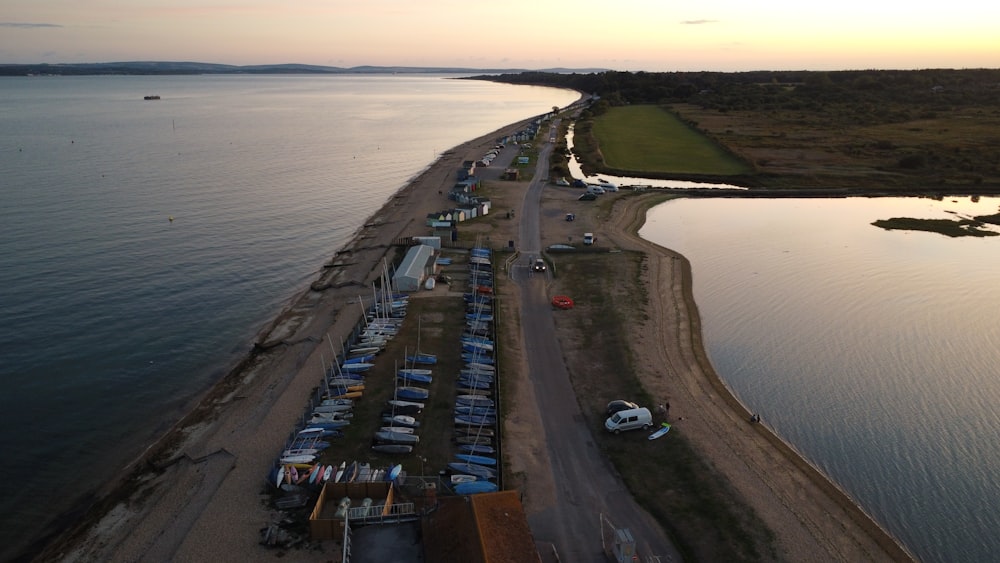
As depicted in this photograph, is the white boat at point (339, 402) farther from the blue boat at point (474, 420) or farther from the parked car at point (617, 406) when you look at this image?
the parked car at point (617, 406)

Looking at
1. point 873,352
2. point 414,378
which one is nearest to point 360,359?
point 414,378

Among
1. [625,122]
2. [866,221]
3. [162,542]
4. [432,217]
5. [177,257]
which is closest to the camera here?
[162,542]

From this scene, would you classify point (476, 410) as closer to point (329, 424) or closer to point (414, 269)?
point (329, 424)

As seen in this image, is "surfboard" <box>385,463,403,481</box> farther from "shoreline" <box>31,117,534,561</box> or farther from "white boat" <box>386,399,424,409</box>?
"white boat" <box>386,399,424,409</box>

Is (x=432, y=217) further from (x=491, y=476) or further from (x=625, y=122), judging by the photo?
(x=625, y=122)

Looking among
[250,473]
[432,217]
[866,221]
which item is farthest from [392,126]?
[250,473]

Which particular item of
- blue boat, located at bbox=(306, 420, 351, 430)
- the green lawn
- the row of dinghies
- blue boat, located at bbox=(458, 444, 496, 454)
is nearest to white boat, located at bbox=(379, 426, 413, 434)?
blue boat, located at bbox=(306, 420, 351, 430)
